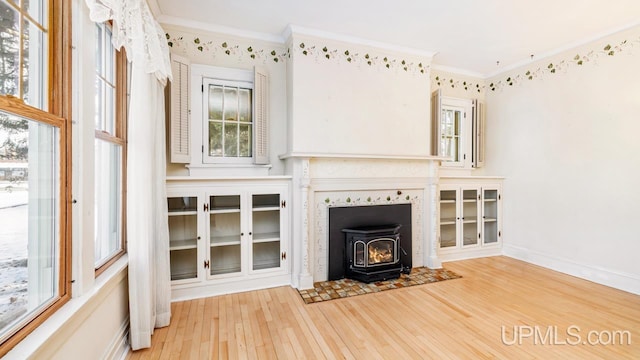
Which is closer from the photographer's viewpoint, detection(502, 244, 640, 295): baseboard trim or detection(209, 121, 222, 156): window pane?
detection(502, 244, 640, 295): baseboard trim

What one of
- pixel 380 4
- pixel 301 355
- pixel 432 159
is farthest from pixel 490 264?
pixel 380 4

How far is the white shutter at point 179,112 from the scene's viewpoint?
A: 113 inches

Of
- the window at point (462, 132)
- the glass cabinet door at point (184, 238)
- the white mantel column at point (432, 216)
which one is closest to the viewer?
the glass cabinet door at point (184, 238)

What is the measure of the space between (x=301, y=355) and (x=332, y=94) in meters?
2.62

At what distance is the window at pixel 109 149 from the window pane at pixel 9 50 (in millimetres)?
743

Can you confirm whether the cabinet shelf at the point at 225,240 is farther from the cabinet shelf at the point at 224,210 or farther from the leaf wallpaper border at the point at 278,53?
the leaf wallpaper border at the point at 278,53

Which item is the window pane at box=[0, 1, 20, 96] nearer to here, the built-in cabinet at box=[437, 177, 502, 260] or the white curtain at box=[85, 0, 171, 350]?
the white curtain at box=[85, 0, 171, 350]

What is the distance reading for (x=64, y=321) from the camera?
121 centimetres

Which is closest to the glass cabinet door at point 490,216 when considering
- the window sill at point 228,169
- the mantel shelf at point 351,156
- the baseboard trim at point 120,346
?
the mantel shelf at point 351,156

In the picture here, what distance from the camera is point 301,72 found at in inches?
124

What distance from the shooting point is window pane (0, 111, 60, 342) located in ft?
3.42

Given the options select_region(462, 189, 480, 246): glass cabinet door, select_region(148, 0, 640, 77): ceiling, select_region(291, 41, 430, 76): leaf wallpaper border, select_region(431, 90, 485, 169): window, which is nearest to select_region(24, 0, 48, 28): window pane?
select_region(148, 0, 640, 77): ceiling

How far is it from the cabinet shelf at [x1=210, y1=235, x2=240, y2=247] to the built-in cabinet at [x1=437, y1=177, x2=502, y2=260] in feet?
8.76

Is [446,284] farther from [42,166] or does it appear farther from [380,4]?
[42,166]
